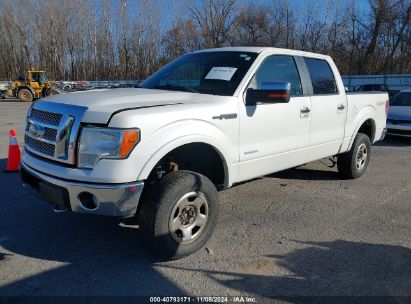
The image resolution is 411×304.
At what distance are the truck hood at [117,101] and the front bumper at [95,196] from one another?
53cm

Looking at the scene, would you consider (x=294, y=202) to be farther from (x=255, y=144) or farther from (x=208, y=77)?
(x=208, y=77)

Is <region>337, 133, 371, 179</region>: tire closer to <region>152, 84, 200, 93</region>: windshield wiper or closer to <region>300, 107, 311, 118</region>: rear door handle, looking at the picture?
<region>300, 107, 311, 118</region>: rear door handle

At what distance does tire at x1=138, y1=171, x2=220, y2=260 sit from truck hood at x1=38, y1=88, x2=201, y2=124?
27.3 inches

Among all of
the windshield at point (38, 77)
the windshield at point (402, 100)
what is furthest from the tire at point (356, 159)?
the windshield at point (38, 77)

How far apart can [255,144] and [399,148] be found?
6.95 metres

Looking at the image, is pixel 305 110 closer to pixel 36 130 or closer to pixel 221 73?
pixel 221 73

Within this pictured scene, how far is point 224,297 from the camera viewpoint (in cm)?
295

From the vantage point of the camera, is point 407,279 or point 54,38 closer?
point 407,279

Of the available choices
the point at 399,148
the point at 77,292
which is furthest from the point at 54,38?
the point at 77,292

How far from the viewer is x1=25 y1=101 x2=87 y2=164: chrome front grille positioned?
309 centimetres

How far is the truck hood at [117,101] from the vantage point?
9.98ft

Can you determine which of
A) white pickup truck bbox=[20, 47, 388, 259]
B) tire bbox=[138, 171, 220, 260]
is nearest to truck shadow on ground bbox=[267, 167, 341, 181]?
white pickup truck bbox=[20, 47, 388, 259]

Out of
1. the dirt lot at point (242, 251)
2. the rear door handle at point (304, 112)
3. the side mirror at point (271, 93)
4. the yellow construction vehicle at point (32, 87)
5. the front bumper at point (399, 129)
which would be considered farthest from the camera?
the yellow construction vehicle at point (32, 87)

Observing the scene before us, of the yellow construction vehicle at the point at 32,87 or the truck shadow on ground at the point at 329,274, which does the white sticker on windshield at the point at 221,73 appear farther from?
the yellow construction vehicle at the point at 32,87
